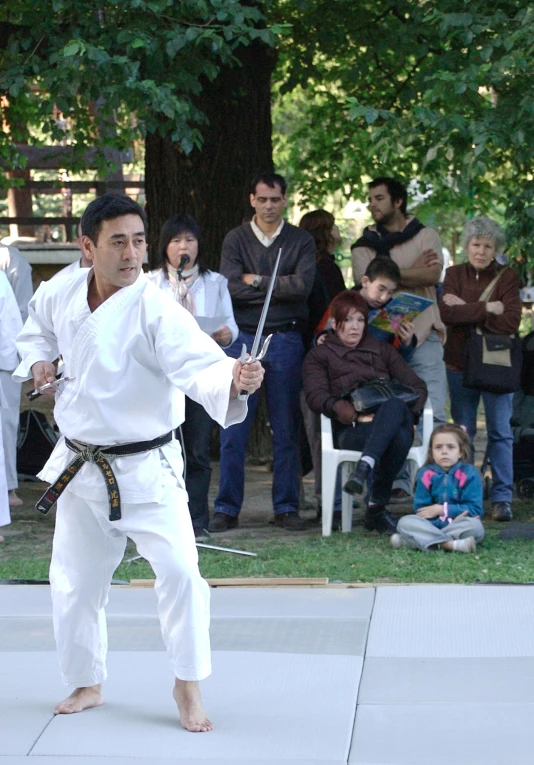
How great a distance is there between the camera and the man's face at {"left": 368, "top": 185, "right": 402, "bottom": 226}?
8.26 meters

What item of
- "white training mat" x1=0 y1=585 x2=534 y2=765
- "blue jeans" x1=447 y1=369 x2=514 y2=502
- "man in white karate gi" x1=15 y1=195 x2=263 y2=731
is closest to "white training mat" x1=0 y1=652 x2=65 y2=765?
"white training mat" x1=0 y1=585 x2=534 y2=765

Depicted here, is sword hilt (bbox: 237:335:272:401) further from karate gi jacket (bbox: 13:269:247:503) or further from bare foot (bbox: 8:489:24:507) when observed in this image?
bare foot (bbox: 8:489:24:507)

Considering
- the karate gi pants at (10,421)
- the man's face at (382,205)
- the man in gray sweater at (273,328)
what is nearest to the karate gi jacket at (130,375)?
the man in gray sweater at (273,328)

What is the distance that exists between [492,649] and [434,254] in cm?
378

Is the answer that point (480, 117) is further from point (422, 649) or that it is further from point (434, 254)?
point (422, 649)

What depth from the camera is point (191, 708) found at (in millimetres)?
4027

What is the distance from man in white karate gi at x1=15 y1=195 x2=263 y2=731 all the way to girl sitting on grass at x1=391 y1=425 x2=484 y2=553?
9.43ft

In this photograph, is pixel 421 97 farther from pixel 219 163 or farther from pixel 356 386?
pixel 356 386

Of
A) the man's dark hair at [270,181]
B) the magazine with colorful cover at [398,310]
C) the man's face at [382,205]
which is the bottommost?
the magazine with colorful cover at [398,310]

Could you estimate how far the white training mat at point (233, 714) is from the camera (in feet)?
12.6

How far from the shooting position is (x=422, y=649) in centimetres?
495

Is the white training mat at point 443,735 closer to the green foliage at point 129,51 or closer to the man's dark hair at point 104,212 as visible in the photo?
the man's dark hair at point 104,212

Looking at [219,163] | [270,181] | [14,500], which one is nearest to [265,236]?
[270,181]

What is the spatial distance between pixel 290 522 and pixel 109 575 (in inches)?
137
